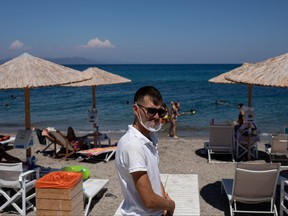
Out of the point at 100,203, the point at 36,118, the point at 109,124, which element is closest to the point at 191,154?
the point at 100,203

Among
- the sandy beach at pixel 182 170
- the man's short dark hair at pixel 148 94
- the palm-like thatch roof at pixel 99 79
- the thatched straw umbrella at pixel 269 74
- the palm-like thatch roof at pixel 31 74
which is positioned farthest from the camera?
the palm-like thatch roof at pixel 99 79

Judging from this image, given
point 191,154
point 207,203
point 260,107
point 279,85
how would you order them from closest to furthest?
point 279,85 → point 207,203 → point 191,154 → point 260,107

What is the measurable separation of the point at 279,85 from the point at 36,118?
18.5 m

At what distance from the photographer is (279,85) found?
5367mm

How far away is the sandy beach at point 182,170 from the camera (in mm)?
5707

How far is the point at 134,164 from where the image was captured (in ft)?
6.42

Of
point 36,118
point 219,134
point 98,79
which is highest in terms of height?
point 98,79

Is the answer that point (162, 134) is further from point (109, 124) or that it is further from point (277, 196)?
point (277, 196)

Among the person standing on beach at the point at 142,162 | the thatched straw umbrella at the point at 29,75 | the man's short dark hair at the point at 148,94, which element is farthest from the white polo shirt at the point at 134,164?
the thatched straw umbrella at the point at 29,75

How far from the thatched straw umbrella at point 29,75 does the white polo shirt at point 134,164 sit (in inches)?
163

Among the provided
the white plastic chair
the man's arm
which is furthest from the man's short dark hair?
the white plastic chair

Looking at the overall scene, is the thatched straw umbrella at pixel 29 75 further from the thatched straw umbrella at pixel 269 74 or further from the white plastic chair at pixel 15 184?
the thatched straw umbrella at pixel 269 74

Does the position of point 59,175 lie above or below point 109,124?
above

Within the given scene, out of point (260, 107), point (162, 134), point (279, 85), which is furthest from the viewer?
point (260, 107)
